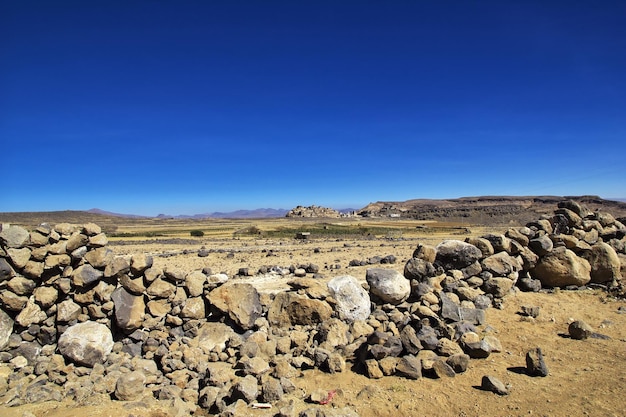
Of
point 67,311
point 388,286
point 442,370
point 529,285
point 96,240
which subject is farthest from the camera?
point 529,285

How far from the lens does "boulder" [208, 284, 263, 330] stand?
8945mm

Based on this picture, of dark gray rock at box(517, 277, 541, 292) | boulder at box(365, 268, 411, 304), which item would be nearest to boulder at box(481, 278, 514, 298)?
dark gray rock at box(517, 277, 541, 292)

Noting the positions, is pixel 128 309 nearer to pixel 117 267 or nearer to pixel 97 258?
pixel 117 267

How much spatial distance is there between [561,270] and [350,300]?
26.6 ft

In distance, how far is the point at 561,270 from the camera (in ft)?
40.6

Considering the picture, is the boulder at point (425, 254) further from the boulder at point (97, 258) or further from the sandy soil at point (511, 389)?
the boulder at point (97, 258)

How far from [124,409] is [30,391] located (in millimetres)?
2072

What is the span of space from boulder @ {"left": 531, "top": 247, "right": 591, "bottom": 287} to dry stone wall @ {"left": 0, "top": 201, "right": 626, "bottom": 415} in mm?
2928

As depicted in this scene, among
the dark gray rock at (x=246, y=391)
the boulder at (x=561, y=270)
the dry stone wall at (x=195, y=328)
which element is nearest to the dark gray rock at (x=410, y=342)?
the dry stone wall at (x=195, y=328)

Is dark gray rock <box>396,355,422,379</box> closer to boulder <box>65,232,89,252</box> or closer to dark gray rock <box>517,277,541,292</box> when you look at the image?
dark gray rock <box>517,277,541,292</box>

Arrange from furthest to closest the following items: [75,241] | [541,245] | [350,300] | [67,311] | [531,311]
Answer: [541,245], [531,311], [350,300], [75,241], [67,311]

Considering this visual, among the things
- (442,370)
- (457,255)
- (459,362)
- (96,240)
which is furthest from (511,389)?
(96,240)

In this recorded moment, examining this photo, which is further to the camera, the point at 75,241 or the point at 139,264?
the point at 139,264

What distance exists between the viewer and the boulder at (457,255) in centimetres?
1127
